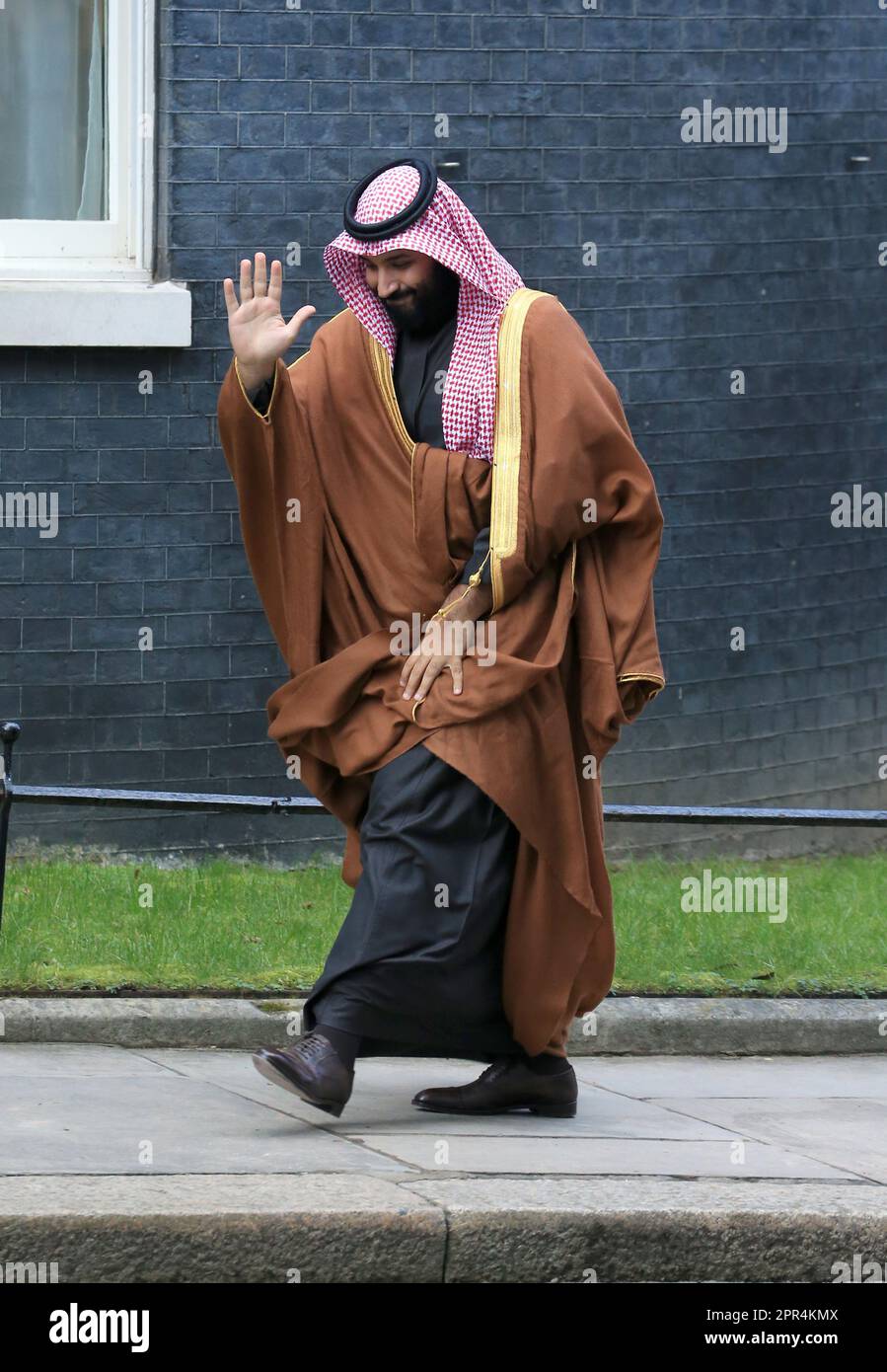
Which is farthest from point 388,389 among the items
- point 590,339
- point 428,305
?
point 590,339

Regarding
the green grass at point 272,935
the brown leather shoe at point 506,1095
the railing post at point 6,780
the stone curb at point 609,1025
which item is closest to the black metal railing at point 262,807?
the railing post at point 6,780

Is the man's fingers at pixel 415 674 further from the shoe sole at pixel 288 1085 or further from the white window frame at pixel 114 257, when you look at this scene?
the white window frame at pixel 114 257

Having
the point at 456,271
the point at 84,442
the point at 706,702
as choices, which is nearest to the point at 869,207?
the point at 706,702

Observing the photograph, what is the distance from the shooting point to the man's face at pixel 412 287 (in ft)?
17.0

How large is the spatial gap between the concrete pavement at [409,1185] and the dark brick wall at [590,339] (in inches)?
119

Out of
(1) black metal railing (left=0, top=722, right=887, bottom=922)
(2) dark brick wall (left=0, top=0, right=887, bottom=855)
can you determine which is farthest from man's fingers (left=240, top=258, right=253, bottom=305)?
(2) dark brick wall (left=0, top=0, right=887, bottom=855)

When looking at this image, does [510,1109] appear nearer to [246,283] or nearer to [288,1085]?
[288,1085]

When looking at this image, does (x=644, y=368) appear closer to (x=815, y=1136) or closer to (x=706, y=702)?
(x=706, y=702)

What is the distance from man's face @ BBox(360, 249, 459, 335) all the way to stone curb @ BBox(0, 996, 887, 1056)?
202 centimetres

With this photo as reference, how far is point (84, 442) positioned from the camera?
8.30 meters

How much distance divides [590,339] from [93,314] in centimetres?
208

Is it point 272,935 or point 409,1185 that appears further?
point 272,935

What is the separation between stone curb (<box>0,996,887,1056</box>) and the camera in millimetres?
5996

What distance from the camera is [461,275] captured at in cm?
516
